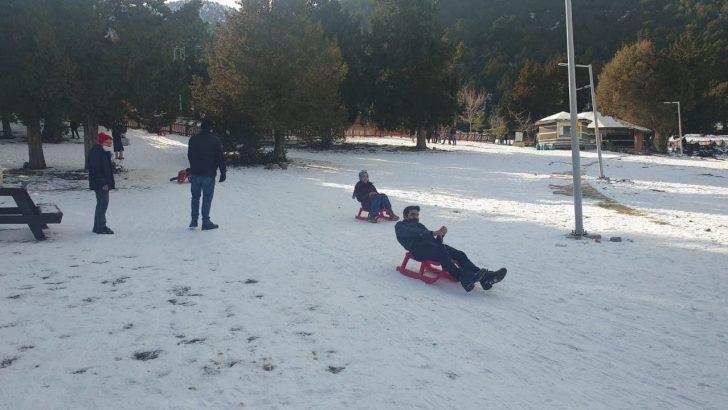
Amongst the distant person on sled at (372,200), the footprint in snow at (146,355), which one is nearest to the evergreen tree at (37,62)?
the distant person on sled at (372,200)

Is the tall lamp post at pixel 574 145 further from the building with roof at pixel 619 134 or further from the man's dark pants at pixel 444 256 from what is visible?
the building with roof at pixel 619 134

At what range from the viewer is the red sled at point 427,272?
7297 millimetres

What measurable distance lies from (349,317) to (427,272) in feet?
7.78

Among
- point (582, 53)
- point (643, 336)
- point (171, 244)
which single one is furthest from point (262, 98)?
point (582, 53)

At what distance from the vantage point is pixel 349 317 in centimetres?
577

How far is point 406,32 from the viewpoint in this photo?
4072cm

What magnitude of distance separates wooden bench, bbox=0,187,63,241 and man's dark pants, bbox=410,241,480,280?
6.54 m

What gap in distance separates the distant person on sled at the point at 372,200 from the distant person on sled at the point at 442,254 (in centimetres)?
467

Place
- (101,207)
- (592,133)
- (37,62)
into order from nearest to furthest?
1. (101,207)
2. (37,62)
3. (592,133)

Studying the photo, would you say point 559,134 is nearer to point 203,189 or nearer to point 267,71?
point 267,71

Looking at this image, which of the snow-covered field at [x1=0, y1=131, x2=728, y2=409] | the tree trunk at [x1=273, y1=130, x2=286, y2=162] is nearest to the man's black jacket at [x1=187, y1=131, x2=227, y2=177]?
the snow-covered field at [x1=0, y1=131, x2=728, y2=409]

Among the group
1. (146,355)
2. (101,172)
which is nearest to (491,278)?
(146,355)

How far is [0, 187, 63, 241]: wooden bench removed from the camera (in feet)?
29.0

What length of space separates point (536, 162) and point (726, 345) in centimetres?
2827
